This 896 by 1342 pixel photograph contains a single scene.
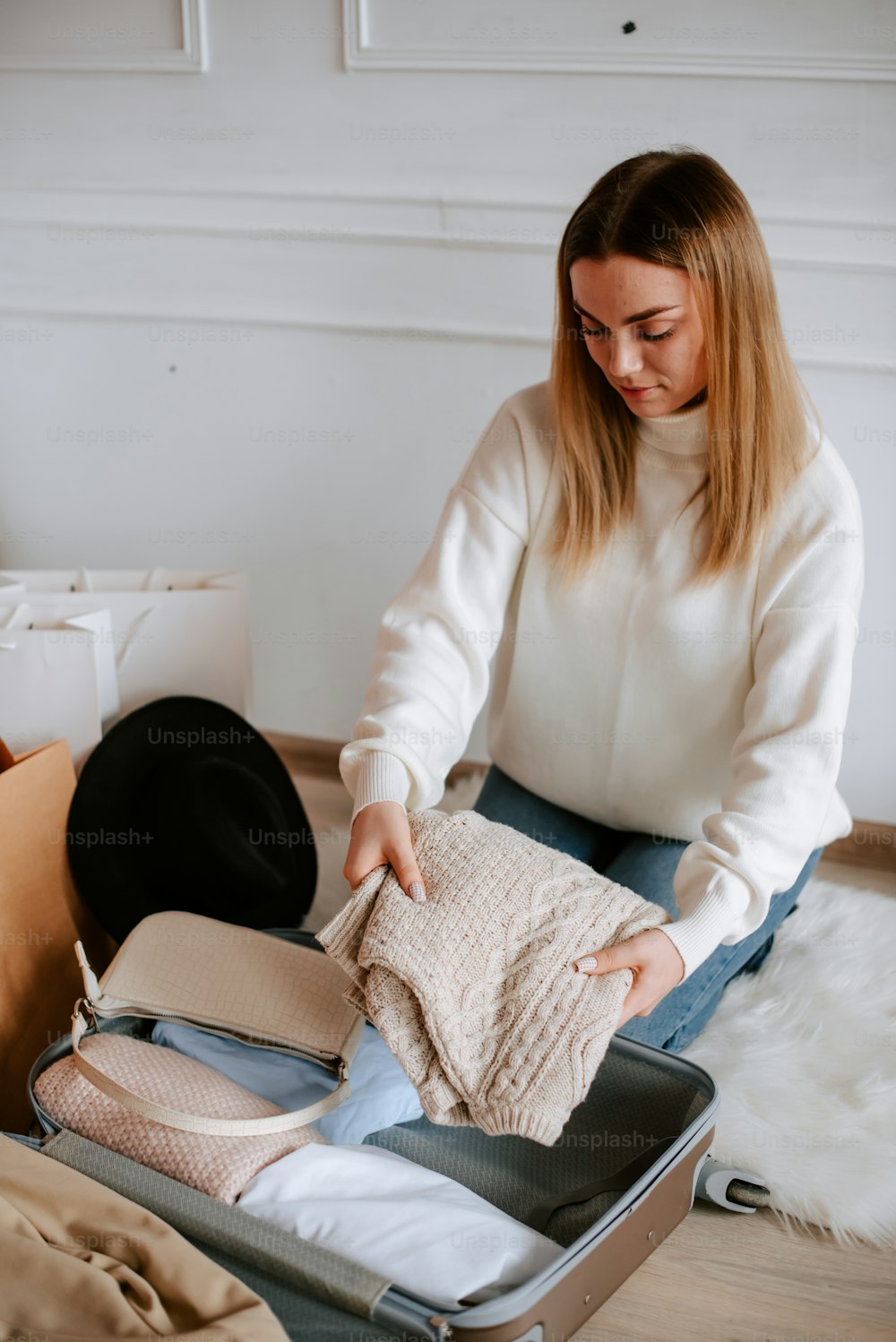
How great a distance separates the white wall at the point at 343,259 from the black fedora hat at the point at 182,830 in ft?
1.75

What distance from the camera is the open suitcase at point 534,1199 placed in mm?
877

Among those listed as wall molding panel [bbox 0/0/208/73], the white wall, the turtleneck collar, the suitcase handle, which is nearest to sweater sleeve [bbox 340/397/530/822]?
the turtleneck collar

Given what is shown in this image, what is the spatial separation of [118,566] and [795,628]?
1404mm

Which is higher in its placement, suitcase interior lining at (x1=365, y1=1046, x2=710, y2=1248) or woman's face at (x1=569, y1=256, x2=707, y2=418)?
woman's face at (x1=569, y1=256, x2=707, y2=418)

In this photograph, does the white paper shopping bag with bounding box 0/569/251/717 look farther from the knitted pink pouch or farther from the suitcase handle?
the suitcase handle

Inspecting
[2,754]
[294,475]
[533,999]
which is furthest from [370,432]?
[533,999]

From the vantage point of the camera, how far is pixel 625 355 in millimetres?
1152

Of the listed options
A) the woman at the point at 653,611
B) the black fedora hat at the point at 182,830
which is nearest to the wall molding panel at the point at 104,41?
the woman at the point at 653,611

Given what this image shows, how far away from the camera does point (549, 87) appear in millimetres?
1667

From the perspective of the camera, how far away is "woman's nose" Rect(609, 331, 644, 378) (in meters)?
1.15

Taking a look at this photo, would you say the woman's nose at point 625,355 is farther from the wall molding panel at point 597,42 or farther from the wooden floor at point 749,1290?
the wooden floor at point 749,1290

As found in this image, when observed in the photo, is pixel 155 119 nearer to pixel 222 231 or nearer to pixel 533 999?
pixel 222 231

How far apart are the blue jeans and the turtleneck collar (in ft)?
1.50

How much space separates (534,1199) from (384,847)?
384 millimetres
